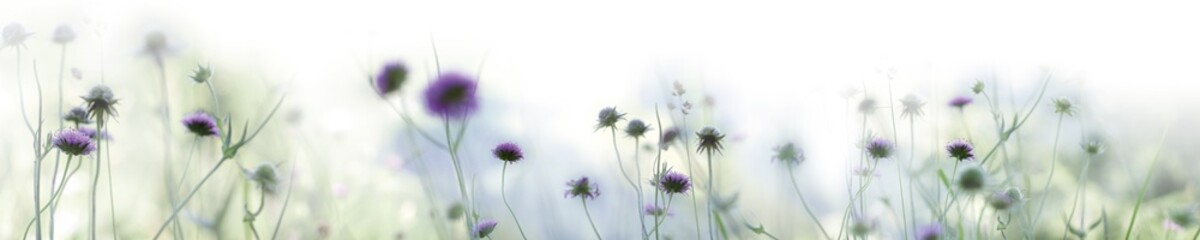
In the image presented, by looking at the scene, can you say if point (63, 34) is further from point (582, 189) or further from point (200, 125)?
point (582, 189)

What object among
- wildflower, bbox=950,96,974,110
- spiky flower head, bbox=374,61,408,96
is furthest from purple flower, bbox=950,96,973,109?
spiky flower head, bbox=374,61,408,96

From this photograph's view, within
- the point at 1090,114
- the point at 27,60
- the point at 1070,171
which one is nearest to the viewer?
the point at 27,60

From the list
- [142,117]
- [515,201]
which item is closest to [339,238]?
[515,201]

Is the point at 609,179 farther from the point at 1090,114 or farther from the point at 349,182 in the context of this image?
the point at 1090,114

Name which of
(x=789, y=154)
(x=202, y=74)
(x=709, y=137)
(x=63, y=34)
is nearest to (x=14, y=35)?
(x=63, y=34)

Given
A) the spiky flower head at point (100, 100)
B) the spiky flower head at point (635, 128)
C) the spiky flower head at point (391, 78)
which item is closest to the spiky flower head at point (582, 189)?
the spiky flower head at point (635, 128)

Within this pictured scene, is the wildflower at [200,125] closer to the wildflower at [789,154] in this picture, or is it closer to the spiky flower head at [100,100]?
the spiky flower head at [100,100]

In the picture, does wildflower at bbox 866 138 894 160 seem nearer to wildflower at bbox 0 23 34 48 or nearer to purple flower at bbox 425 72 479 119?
purple flower at bbox 425 72 479 119
